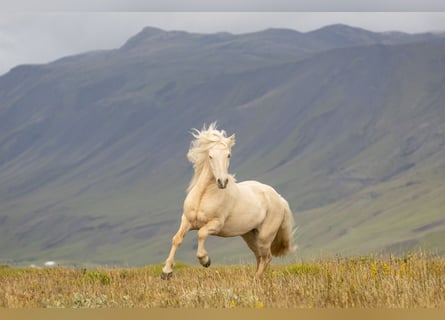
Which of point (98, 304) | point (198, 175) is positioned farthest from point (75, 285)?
point (98, 304)

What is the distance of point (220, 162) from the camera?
15.9 m

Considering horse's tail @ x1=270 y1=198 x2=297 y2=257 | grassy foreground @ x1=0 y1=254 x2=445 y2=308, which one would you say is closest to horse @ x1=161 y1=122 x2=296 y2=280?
horse's tail @ x1=270 y1=198 x2=297 y2=257

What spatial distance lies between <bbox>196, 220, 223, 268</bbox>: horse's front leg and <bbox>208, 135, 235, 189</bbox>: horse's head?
28.1 inches

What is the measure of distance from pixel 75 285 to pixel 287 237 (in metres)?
5.35

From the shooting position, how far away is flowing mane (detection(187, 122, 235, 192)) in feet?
53.9

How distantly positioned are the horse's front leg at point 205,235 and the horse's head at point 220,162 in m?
0.71

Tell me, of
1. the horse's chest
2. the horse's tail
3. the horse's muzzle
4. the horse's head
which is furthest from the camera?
the horse's tail

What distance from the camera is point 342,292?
33.7 ft

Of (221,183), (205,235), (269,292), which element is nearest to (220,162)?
(221,183)

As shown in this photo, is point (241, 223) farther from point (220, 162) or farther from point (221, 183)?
point (221, 183)

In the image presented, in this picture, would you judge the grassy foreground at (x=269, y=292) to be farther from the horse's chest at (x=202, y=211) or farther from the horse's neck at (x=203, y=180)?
the horse's neck at (x=203, y=180)

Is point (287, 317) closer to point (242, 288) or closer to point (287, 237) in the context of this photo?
point (242, 288)

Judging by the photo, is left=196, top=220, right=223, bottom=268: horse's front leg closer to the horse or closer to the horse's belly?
the horse

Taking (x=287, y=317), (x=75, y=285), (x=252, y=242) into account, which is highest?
(x=252, y=242)
